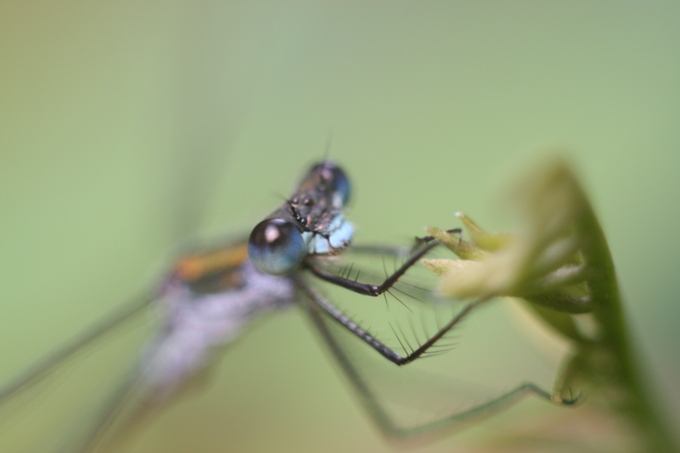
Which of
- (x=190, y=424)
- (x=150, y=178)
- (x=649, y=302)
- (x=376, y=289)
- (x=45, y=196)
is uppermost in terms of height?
(x=45, y=196)

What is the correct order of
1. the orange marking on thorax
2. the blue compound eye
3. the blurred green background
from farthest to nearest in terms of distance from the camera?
the blurred green background, the orange marking on thorax, the blue compound eye

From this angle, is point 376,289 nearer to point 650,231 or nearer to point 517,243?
point 517,243

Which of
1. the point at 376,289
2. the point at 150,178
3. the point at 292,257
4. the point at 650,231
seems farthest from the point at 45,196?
the point at 650,231

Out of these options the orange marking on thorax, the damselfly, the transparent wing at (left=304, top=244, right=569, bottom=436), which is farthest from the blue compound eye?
the transparent wing at (left=304, top=244, right=569, bottom=436)

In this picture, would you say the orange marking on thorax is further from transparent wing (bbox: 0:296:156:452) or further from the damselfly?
transparent wing (bbox: 0:296:156:452)

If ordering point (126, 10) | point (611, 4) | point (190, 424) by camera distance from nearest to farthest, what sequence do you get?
point (611, 4)
point (190, 424)
point (126, 10)

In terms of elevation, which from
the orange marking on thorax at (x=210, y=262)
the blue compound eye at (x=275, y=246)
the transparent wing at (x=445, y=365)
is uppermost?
the orange marking on thorax at (x=210, y=262)

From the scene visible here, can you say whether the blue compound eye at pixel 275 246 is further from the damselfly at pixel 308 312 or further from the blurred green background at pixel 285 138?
the blurred green background at pixel 285 138

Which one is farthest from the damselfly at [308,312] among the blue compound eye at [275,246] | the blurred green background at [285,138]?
the blurred green background at [285,138]
